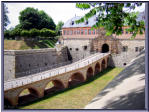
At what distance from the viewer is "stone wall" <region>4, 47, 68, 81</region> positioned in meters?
19.1

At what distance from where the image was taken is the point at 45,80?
49.0ft

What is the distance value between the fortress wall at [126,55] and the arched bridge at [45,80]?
95.0 inches

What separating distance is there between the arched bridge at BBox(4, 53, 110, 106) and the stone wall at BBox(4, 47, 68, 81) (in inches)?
177

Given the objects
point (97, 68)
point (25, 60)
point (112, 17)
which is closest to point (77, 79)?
point (97, 68)

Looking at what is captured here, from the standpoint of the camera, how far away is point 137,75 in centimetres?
497

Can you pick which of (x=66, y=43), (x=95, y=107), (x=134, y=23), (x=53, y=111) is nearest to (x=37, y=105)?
(x=53, y=111)

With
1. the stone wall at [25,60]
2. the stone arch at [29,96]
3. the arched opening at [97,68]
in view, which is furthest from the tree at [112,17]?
the arched opening at [97,68]

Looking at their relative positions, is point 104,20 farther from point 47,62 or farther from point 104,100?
point 47,62

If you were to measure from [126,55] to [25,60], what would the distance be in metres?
16.6

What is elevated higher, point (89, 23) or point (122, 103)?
point (89, 23)

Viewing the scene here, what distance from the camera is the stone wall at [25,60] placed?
62.5ft

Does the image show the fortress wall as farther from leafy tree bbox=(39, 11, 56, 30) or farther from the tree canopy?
leafy tree bbox=(39, 11, 56, 30)

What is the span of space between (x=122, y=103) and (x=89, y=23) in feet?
81.2

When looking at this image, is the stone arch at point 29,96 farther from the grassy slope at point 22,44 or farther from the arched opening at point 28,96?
the grassy slope at point 22,44
